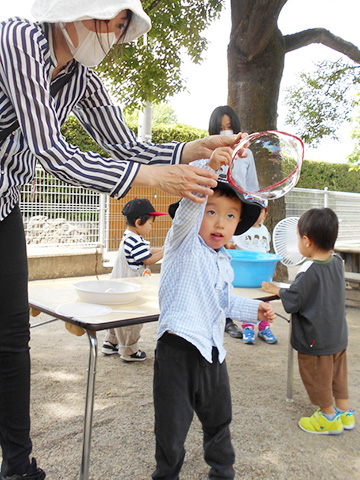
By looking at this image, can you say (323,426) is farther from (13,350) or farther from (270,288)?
(13,350)

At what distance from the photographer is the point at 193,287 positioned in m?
1.57

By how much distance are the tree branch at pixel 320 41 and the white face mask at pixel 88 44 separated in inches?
209

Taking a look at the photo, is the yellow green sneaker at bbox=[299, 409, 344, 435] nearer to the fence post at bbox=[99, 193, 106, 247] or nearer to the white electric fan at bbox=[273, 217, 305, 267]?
the white electric fan at bbox=[273, 217, 305, 267]

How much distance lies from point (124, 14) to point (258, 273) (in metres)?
1.58

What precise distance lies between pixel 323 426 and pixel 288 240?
2.19 metres

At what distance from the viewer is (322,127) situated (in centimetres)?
955

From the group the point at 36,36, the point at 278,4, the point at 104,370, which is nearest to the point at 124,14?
the point at 36,36

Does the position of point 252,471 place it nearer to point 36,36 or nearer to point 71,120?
point 36,36

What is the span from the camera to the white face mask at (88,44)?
134 centimetres

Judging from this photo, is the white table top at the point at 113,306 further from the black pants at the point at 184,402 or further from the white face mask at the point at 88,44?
the white face mask at the point at 88,44

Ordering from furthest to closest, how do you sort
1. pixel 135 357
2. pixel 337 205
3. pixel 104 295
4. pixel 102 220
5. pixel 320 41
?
pixel 337 205, pixel 102 220, pixel 320 41, pixel 135 357, pixel 104 295

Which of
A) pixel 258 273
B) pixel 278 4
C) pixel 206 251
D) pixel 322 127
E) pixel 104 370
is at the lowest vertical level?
pixel 104 370

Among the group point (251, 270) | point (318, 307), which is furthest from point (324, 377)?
point (251, 270)

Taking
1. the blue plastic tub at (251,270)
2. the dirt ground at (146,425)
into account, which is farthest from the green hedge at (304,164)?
the blue plastic tub at (251,270)
